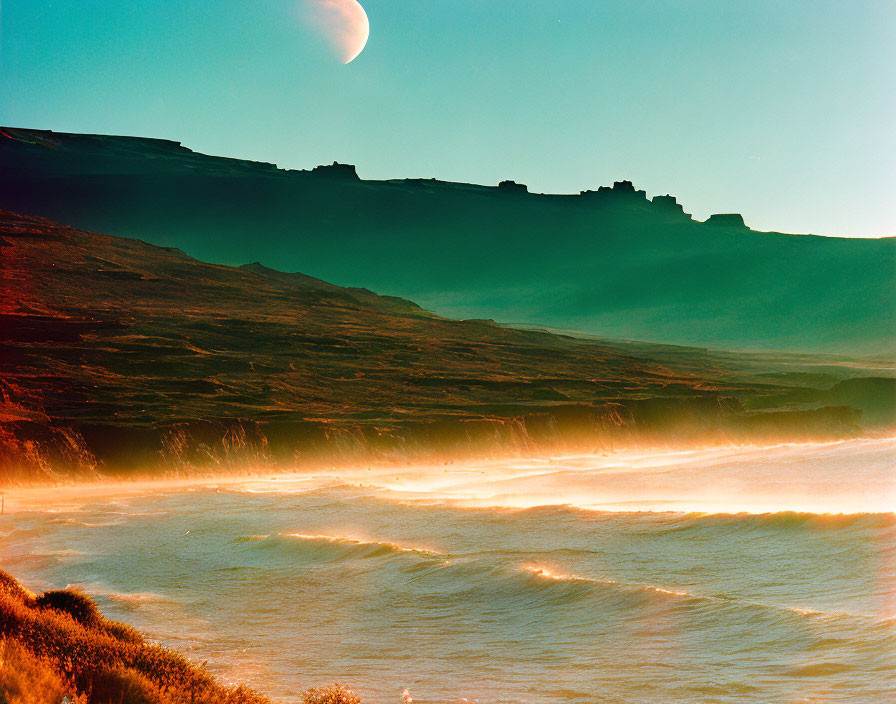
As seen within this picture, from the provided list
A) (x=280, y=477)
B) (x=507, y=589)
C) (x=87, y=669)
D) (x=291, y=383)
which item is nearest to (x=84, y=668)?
(x=87, y=669)

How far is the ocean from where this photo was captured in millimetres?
14047

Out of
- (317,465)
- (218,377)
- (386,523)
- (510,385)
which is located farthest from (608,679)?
(510,385)

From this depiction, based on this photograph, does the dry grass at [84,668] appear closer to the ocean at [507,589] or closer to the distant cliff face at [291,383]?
the ocean at [507,589]

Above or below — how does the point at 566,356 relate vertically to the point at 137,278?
below

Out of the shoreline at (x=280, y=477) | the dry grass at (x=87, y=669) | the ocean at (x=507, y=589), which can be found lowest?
the shoreline at (x=280, y=477)

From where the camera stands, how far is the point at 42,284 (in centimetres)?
10112

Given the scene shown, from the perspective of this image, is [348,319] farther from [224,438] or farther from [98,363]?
[224,438]

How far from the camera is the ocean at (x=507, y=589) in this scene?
1405 centimetres

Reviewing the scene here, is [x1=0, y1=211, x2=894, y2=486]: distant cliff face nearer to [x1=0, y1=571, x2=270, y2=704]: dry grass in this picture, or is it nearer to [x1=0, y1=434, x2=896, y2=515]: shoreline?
[x1=0, y1=434, x2=896, y2=515]: shoreline

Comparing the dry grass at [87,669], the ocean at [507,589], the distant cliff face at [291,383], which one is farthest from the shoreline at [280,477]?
the dry grass at [87,669]

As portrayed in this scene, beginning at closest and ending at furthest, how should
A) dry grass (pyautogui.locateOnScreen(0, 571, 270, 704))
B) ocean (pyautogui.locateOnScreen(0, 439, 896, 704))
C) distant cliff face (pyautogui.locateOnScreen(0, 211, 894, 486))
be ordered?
1. dry grass (pyautogui.locateOnScreen(0, 571, 270, 704))
2. ocean (pyautogui.locateOnScreen(0, 439, 896, 704))
3. distant cliff face (pyautogui.locateOnScreen(0, 211, 894, 486))

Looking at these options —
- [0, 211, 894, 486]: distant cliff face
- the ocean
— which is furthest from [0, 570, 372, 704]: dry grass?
[0, 211, 894, 486]: distant cliff face

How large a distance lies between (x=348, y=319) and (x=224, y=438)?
195 feet

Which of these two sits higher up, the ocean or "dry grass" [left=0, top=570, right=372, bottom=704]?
"dry grass" [left=0, top=570, right=372, bottom=704]
